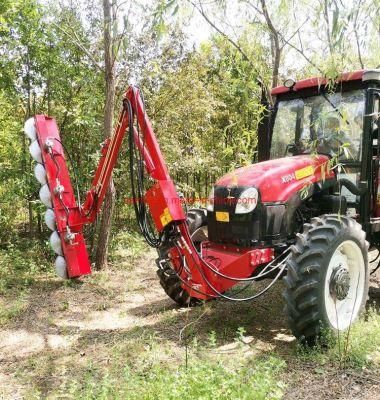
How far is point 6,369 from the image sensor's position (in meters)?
3.70

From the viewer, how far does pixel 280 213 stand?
166 inches

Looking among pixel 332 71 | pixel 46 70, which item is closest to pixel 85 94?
pixel 46 70

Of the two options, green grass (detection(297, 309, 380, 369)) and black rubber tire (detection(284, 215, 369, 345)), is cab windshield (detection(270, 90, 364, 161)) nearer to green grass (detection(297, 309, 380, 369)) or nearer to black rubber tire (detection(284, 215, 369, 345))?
black rubber tire (detection(284, 215, 369, 345))

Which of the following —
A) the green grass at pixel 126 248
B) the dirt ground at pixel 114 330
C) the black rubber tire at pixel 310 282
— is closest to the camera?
the dirt ground at pixel 114 330

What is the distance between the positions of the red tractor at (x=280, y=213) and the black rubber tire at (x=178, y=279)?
1 centimetres

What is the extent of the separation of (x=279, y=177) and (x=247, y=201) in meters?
0.39

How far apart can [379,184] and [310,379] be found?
7.79ft

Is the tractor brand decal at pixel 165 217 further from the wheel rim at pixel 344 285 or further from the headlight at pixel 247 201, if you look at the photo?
the wheel rim at pixel 344 285

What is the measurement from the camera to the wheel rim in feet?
12.7

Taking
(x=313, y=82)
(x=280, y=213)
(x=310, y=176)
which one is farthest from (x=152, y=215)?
(x=313, y=82)

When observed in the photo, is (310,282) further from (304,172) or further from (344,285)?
(304,172)

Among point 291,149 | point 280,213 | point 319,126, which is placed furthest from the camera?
point 291,149

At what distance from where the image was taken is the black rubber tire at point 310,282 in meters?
3.61

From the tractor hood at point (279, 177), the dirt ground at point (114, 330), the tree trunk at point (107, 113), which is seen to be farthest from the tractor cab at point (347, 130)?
the tree trunk at point (107, 113)
